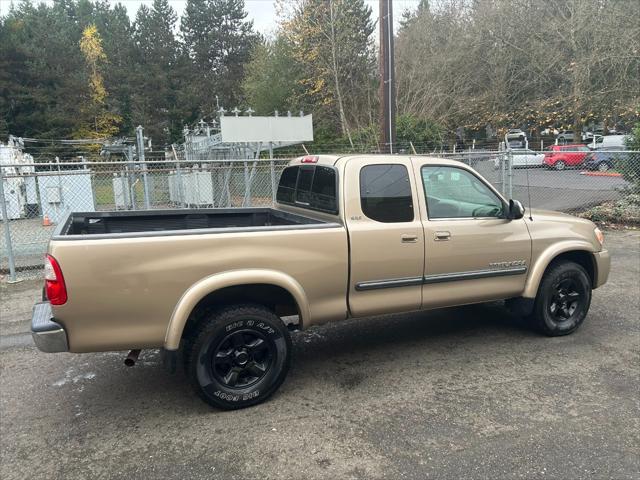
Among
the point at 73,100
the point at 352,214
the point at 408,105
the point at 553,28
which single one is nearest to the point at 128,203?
the point at 352,214

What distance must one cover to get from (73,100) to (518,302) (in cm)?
5030

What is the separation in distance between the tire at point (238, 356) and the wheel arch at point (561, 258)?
95.2 inches

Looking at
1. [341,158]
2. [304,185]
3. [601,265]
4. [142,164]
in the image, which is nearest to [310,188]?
[304,185]

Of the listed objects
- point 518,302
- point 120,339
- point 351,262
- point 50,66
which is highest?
point 50,66

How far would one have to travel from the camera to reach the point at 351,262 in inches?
151

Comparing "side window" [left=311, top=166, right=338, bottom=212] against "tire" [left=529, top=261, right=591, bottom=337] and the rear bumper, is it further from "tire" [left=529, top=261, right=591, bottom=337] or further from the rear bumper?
the rear bumper

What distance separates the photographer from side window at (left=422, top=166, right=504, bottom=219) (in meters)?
A: 4.32

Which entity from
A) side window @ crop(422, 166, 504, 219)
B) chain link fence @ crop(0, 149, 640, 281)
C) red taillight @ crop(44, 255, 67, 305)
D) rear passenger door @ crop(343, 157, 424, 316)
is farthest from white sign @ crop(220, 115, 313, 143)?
red taillight @ crop(44, 255, 67, 305)

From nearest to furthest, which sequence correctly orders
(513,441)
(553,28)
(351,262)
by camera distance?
1. (513,441)
2. (351,262)
3. (553,28)

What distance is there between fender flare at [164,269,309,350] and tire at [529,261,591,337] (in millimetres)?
2585

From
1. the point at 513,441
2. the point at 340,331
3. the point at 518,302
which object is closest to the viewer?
the point at 513,441

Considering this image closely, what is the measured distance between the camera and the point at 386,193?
4117 millimetres

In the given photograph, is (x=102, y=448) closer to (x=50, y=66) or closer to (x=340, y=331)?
(x=340, y=331)

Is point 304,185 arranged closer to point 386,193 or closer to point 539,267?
point 386,193
